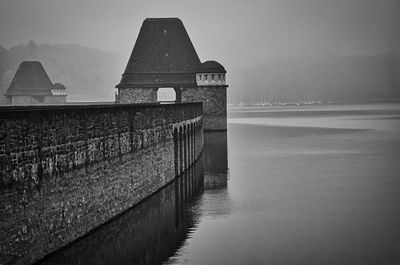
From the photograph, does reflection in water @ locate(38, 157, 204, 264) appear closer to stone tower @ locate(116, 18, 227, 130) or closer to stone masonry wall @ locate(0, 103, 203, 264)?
stone masonry wall @ locate(0, 103, 203, 264)

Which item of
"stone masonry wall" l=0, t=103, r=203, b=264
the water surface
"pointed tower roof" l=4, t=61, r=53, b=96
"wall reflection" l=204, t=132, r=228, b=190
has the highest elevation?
"pointed tower roof" l=4, t=61, r=53, b=96

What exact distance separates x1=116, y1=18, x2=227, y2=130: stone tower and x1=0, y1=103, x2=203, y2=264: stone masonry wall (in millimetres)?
29278

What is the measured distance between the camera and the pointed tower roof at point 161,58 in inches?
1919

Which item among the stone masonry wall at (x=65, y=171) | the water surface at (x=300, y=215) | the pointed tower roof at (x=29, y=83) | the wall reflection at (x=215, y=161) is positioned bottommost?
the wall reflection at (x=215, y=161)

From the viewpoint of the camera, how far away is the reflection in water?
1222 cm

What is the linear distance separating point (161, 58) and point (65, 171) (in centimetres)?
3818

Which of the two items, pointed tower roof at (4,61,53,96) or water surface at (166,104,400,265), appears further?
pointed tower roof at (4,61,53,96)

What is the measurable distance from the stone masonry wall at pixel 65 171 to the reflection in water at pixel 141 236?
0.84ft

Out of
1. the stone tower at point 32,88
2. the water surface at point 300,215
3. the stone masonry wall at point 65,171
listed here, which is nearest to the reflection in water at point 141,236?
the stone masonry wall at point 65,171

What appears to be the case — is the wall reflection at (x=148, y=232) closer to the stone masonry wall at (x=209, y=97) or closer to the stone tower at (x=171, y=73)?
the stone masonry wall at (x=209, y=97)

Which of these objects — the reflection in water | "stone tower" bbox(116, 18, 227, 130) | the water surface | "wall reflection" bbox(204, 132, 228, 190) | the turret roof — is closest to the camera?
the reflection in water

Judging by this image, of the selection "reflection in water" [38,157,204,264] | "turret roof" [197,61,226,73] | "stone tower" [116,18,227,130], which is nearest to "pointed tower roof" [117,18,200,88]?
"stone tower" [116,18,227,130]

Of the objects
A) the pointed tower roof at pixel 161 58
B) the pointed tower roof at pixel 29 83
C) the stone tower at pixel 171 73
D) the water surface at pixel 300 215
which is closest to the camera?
the water surface at pixel 300 215

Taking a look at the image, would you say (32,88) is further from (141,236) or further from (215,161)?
(141,236)
